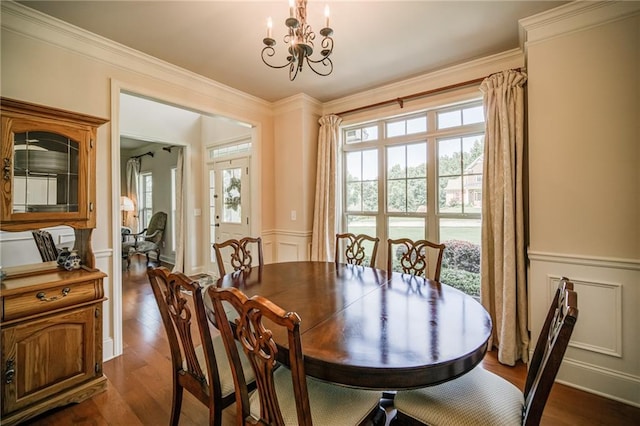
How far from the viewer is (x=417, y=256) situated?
2.29m

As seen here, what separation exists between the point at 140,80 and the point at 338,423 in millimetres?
3059

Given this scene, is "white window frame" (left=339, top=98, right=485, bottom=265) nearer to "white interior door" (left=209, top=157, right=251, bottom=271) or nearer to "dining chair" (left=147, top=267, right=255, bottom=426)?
"white interior door" (left=209, top=157, right=251, bottom=271)

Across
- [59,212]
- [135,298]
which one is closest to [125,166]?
[135,298]

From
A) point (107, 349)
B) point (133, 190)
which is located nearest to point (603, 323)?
point (107, 349)

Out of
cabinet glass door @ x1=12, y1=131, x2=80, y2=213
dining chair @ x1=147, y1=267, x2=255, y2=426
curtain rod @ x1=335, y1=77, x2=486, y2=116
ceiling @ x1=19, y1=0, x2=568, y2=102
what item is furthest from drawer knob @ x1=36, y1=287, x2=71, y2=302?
curtain rod @ x1=335, y1=77, x2=486, y2=116

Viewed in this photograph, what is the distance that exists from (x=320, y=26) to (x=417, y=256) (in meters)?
1.97

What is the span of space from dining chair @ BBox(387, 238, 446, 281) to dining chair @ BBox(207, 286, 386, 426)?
1189mm

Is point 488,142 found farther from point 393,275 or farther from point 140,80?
point 140,80

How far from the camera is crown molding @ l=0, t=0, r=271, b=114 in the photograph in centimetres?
196

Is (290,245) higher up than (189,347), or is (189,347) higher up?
(290,245)

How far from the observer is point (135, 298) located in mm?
3850

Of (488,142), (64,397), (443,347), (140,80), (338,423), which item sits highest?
(140,80)

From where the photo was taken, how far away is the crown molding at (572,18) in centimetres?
187

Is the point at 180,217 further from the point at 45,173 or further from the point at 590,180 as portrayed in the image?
the point at 590,180
